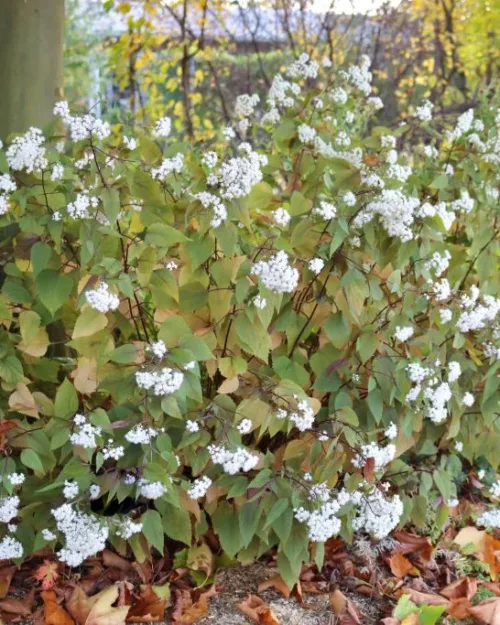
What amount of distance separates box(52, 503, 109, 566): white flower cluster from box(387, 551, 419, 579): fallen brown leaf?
41.1 inches

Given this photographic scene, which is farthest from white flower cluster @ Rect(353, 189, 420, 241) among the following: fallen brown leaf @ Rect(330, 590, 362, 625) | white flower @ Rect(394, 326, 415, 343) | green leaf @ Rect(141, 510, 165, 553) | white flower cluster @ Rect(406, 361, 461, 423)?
fallen brown leaf @ Rect(330, 590, 362, 625)

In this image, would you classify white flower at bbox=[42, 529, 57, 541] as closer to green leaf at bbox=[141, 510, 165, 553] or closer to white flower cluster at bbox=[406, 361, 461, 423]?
green leaf at bbox=[141, 510, 165, 553]

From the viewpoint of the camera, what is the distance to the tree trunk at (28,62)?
8.04 feet

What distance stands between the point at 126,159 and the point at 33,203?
1.12 ft

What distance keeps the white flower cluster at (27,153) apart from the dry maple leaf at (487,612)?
6.15ft

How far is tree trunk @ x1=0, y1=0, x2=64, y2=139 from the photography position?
245 centimetres

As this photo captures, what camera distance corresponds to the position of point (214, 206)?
179cm

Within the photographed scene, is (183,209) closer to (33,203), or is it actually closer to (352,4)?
(33,203)

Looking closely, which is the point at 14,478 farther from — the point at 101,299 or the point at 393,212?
the point at 393,212

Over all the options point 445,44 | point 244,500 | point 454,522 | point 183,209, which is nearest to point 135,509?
point 244,500

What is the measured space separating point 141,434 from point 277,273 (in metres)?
0.54

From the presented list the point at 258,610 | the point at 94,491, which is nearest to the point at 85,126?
Result: the point at 94,491

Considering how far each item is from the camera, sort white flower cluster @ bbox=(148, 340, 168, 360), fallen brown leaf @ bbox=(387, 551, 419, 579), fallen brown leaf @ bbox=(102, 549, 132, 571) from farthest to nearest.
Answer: fallen brown leaf @ bbox=(387, 551, 419, 579), fallen brown leaf @ bbox=(102, 549, 132, 571), white flower cluster @ bbox=(148, 340, 168, 360)

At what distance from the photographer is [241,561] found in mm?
2191
